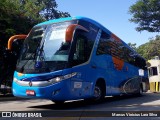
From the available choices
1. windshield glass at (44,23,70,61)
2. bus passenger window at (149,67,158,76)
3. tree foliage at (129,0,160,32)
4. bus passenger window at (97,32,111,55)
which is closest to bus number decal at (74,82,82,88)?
windshield glass at (44,23,70,61)

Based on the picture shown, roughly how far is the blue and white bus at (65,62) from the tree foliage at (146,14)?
30553 mm

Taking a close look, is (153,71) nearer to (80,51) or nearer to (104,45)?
(104,45)

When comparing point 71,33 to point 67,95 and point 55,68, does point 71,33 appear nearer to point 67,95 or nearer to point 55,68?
point 55,68

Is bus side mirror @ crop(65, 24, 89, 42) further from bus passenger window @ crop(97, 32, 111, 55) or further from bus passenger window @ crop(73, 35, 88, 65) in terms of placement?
bus passenger window @ crop(97, 32, 111, 55)

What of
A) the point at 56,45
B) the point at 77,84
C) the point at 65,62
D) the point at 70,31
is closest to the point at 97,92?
the point at 77,84

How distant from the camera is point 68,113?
9859 mm

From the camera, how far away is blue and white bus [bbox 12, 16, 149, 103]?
10461mm

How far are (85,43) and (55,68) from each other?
72.3 inches

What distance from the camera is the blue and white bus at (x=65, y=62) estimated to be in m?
10.5

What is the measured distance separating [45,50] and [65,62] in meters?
0.93

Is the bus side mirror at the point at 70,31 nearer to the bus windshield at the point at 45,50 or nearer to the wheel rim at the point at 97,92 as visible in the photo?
the bus windshield at the point at 45,50

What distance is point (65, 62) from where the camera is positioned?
10609 mm

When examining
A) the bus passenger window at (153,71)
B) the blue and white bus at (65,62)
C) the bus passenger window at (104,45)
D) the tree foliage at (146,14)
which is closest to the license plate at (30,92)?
the blue and white bus at (65,62)

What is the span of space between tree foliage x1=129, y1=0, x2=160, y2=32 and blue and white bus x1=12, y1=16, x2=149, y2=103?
30553 mm
